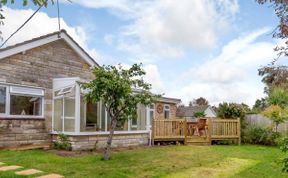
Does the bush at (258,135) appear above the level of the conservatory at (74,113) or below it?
below

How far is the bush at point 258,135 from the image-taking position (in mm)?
18672

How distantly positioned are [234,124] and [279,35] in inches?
625

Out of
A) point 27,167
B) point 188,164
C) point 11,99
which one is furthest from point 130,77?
point 11,99

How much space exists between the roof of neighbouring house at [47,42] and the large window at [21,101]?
4.59 ft

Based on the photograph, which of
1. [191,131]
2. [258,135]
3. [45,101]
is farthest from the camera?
[191,131]

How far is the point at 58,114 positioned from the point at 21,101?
166 centimetres

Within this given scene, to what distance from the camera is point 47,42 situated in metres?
15.0

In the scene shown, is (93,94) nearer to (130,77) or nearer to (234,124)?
(130,77)

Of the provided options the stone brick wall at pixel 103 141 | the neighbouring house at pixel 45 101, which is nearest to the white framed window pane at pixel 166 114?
the stone brick wall at pixel 103 141

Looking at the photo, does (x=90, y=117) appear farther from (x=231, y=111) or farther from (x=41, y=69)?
(x=231, y=111)

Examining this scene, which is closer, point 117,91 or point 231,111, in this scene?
point 117,91

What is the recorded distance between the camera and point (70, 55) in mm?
16312

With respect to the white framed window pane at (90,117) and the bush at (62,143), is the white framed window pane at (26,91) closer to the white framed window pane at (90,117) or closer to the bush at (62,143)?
the white framed window pane at (90,117)

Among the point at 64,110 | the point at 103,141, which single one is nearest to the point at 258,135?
the point at 103,141
